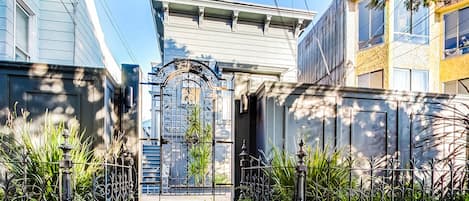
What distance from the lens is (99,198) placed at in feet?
12.8

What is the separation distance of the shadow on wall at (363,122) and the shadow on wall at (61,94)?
7.51ft

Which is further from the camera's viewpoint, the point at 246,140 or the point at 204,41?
the point at 204,41

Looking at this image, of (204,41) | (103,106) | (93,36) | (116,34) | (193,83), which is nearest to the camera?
(103,106)

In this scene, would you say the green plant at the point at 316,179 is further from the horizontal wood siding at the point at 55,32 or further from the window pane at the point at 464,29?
the window pane at the point at 464,29

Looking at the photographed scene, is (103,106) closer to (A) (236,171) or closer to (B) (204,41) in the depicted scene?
(A) (236,171)

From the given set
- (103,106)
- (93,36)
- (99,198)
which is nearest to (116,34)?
(93,36)

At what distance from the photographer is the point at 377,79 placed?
11492mm

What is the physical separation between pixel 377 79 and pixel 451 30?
3.28m

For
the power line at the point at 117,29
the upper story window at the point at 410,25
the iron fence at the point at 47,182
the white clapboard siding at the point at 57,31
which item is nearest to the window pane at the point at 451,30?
the upper story window at the point at 410,25

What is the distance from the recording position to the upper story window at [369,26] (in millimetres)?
11430

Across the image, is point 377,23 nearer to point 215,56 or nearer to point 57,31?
point 215,56

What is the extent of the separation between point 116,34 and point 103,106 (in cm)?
763

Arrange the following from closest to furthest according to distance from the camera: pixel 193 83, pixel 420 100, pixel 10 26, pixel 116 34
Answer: pixel 10 26 → pixel 420 100 → pixel 193 83 → pixel 116 34

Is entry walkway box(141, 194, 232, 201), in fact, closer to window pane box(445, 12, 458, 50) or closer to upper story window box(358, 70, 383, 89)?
upper story window box(358, 70, 383, 89)
